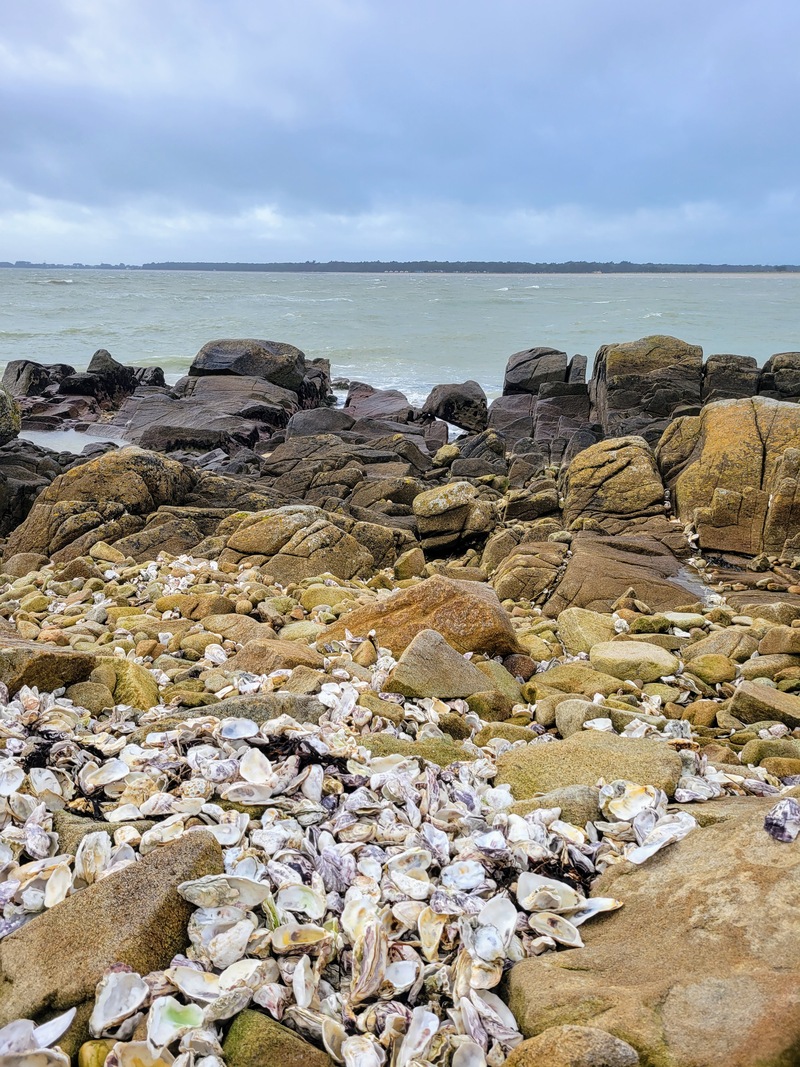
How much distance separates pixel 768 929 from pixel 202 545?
8467 mm

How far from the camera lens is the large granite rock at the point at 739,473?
9.72 meters

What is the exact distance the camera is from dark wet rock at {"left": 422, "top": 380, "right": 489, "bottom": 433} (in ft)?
81.4

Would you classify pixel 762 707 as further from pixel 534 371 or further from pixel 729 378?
pixel 534 371

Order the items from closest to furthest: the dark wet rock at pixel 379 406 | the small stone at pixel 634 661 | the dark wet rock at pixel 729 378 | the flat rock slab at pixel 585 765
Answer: the flat rock slab at pixel 585 765 → the small stone at pixel 634 661 → the dark wet rock at pixel 729 378 → the dark wet rock at pixel 379 406

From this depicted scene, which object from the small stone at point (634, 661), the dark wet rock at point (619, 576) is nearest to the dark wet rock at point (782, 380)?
the dark wet rock at point (619, 576)

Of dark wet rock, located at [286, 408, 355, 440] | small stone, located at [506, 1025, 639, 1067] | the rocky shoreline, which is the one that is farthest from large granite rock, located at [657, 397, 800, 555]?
dark wet rock, located at [286, 408, 355, 440]

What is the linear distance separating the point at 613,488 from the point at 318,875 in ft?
31.9

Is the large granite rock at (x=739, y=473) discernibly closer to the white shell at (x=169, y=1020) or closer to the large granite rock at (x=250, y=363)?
the white shell at (x=169, y=1020)

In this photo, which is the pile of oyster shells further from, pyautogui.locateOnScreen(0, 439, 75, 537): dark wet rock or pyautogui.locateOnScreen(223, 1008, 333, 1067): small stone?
pyautogui.locateOnScreen(0, 439, 75, 537): dark wet rock

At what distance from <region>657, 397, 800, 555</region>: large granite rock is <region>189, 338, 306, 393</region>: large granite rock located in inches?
710

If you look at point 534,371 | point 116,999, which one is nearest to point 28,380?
point 534,371

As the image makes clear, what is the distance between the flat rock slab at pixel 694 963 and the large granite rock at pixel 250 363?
86.2 ft

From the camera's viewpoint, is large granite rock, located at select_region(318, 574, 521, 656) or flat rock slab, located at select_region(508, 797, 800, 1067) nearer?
flat rock slab, located at select_region(508, 797, 800, 1067)

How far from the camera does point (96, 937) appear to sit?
83.7 inches
